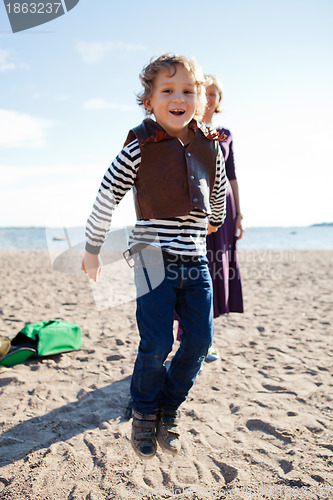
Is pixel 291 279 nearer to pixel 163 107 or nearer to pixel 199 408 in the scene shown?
pixel 199 408

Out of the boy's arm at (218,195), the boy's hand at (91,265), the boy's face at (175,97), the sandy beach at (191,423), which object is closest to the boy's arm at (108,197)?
the boy's hand at (91,265)

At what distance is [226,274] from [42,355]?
215 cm

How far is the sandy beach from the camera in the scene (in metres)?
2.17

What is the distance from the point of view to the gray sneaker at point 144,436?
6.56 ft

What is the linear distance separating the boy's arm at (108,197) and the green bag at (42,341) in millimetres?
2182

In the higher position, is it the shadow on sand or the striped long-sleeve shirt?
the striped long-sleeve shirt

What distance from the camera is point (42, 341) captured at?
13.2ft

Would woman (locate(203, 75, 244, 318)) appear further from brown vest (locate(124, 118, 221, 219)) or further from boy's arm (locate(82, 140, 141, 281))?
boy's arm (locate(82, 140, 141, 281))

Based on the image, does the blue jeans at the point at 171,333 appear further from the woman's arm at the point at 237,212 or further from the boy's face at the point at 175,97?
the woman's arm at the point at 237,212

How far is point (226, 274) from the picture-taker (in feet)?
12.2

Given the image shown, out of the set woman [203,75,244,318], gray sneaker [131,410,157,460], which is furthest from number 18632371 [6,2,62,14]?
gray sneaker [131,410,157,460]

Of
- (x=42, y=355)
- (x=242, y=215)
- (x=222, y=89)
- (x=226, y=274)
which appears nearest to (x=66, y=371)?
(x=42, y=355)

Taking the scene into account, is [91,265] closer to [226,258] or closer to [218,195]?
[218,195]

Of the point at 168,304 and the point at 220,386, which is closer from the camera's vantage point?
the point at 168,304
